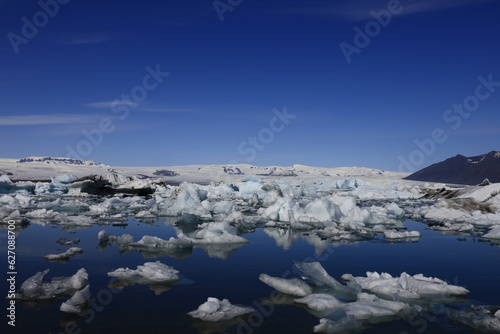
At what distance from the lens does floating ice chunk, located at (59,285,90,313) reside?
142 inches

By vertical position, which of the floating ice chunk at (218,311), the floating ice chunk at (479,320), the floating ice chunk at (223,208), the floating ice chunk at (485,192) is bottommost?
the floating ice chunk at (479,320)

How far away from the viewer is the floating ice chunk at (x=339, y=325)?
327 centimetres

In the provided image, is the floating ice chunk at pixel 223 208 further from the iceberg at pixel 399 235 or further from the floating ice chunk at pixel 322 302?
the floating ice chunk at pixel 322 302

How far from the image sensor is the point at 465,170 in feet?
327

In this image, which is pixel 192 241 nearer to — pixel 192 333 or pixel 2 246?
pixel 2 246

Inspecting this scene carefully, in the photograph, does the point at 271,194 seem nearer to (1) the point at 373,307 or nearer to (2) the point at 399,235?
(2) the point at 399,235

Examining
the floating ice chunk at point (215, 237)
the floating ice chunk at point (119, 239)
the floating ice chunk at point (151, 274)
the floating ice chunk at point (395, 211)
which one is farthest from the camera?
the floating ice chunk at point (395, 211)

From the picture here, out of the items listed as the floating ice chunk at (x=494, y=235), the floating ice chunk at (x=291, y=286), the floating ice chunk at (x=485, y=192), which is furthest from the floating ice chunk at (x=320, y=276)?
the floating ice chunk at (x=485, y=192)

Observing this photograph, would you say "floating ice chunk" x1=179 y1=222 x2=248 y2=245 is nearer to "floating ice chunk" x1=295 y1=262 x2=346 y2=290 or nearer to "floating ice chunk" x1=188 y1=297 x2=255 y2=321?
"floating ice chunk" x1=295 y1=262 x2=346 y2=290

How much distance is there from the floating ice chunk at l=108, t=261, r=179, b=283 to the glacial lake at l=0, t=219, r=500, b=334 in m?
0.14

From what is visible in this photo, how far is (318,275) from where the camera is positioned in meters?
4.63

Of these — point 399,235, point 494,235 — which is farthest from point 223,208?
point 494,235

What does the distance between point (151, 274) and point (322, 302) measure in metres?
2.19

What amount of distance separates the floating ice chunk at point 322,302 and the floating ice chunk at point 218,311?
0.61m
